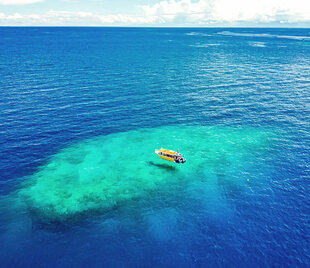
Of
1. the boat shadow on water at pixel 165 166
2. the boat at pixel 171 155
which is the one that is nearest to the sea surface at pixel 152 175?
the boat shadow on water at pixel 165 166

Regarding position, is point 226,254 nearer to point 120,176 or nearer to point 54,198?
point 120,176

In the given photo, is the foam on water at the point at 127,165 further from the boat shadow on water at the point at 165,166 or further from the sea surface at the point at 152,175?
the sea surface at the point at 152,175

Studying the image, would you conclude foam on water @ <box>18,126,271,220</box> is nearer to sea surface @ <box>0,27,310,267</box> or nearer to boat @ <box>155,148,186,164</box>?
sea surface @ <box>0,27,310,267</box>

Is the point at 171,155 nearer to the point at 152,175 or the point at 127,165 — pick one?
the point at 152,175

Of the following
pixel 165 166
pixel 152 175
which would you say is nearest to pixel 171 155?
pixel 165 166

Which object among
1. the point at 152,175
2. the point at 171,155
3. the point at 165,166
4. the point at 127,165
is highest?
the point at 171,155

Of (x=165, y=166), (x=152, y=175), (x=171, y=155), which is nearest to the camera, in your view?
(x=152, y=175)

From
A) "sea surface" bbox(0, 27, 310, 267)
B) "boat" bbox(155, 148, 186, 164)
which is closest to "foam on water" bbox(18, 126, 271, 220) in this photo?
"sea surface" bbox(0, 27, 310, 267)
